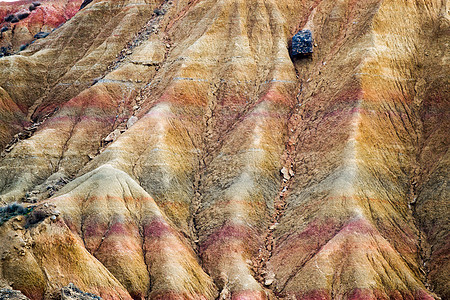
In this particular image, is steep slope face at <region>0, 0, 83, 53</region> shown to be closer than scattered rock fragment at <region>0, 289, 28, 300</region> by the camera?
No

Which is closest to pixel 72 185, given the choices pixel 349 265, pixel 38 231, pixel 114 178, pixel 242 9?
pixel 114 178

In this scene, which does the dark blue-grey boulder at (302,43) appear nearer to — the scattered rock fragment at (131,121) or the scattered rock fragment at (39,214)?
the scattered rock fragment at (131,121)

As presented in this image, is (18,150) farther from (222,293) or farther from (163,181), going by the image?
(222,293)

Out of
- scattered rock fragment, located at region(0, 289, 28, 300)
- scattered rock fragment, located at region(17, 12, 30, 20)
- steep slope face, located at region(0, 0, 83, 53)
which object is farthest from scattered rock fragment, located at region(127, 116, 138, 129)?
scattered rock fragment, located at region(17, 12, 30, 20)

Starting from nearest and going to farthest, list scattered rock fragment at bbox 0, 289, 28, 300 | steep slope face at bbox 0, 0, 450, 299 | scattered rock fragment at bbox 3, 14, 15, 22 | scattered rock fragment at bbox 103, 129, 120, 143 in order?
scattered rock fragment at bbox 0, 289, 28, 300, steep slope face at bbox 0, 0, 450, 299, scattered rock fragment at bbox 103, 129, 120, 143, scattered rock fragment at bbox 3, 14, 15, 22

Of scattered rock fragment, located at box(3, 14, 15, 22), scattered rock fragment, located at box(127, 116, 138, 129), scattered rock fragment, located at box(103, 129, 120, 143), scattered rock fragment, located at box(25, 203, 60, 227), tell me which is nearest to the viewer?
scattered rock fragment, located at box(25, 203, 60, 227)

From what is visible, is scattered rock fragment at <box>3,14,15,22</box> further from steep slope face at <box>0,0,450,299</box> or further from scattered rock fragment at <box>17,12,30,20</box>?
steep slope face at <box>0,0,450,299</box>

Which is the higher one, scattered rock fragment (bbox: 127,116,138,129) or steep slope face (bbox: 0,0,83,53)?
steep slope face (bbox: 0,0,83,53)

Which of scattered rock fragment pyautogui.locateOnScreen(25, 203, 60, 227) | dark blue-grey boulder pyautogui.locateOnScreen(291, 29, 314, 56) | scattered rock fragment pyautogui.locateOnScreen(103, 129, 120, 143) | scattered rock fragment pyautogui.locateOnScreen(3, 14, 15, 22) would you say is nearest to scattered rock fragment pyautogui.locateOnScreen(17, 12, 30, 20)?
scattered rock fragment pyautogui.locateOnScreen(3, 14, 15, 22)

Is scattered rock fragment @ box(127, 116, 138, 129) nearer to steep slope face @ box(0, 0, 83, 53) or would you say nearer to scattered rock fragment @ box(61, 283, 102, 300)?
scattered rock fragment @ box(61, 283, 102, 300)

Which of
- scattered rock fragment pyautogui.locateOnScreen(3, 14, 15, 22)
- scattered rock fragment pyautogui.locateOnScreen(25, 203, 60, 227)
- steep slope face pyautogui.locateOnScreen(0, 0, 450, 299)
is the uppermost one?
scattered rock fragment pyautogui.locateOnScreen(3, 14, 15, 22)
